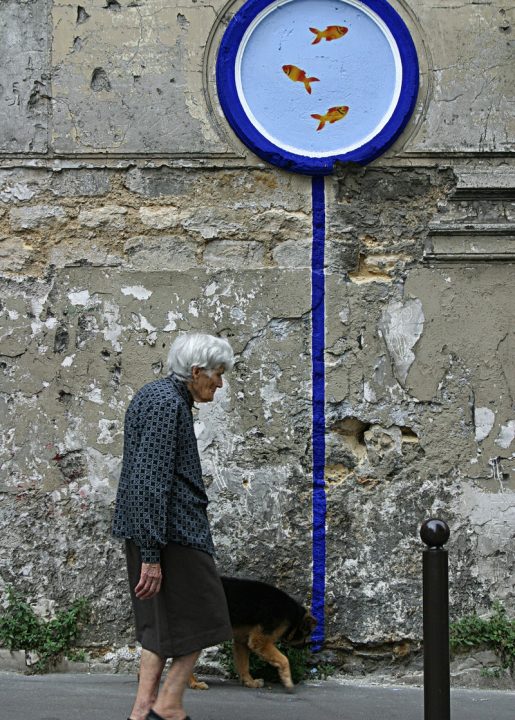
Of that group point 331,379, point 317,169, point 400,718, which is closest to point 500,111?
point 317,169

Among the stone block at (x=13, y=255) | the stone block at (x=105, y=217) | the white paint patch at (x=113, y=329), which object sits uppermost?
the stone block at (x=105, y=217)

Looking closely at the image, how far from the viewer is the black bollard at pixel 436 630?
312 cm

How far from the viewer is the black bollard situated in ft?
10.2

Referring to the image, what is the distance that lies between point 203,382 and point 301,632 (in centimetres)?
146

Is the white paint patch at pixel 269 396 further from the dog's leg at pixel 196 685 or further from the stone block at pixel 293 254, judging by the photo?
the dog's leg at pixel 196 685

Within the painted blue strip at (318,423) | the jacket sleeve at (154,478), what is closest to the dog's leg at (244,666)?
the painted blue strip at (318,423)

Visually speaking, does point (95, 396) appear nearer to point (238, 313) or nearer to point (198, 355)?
point (238, 313)

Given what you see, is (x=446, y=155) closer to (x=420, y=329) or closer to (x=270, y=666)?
(x=420, y=329)

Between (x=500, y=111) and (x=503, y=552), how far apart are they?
2.06 m

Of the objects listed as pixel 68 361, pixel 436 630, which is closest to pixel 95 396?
pixel 68 361

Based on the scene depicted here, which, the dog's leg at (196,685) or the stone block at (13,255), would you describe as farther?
the stone block at (13,255)

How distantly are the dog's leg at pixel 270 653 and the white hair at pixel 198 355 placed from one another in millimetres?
1337

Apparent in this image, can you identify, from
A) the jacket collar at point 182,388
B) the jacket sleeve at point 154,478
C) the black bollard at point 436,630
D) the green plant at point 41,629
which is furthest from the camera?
the green plant at point 41,629

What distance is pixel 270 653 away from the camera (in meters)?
4.43
